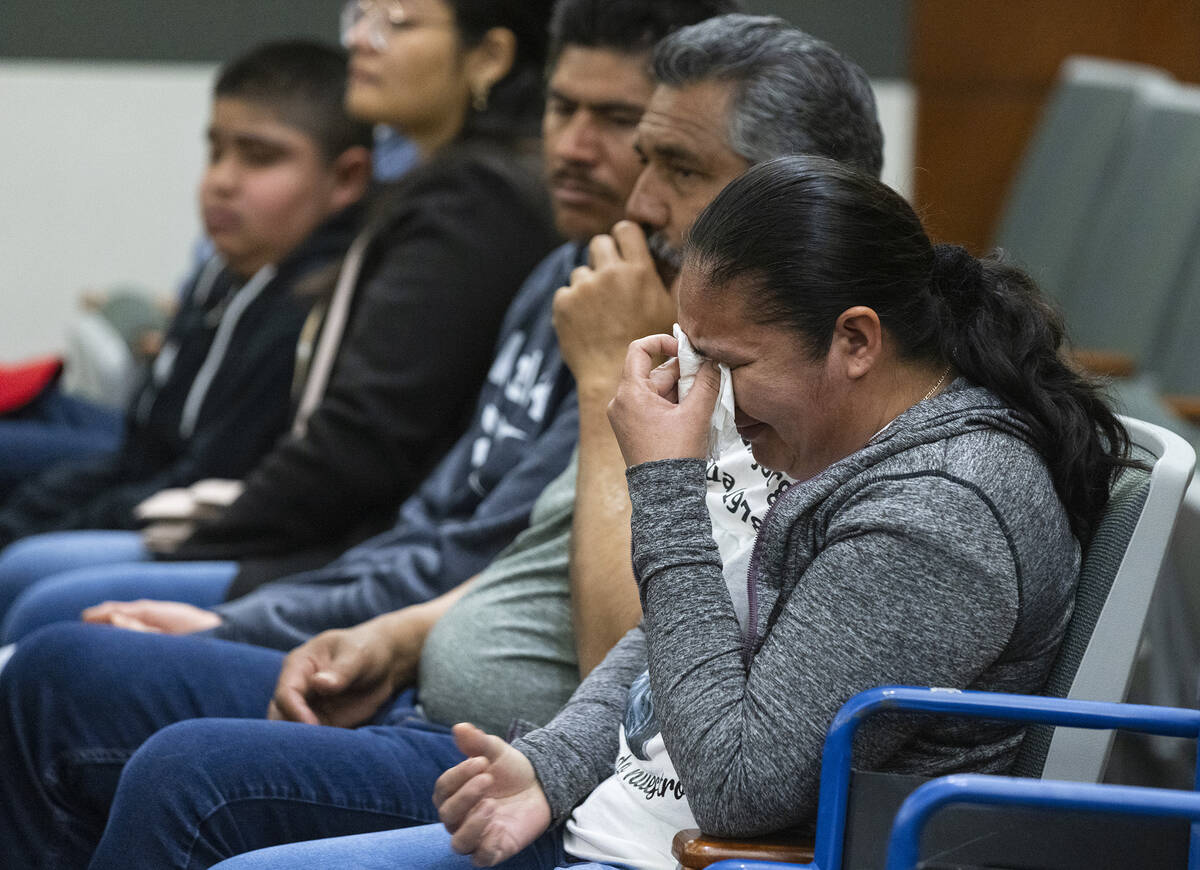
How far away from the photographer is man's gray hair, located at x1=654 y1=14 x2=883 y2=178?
1.40 meters

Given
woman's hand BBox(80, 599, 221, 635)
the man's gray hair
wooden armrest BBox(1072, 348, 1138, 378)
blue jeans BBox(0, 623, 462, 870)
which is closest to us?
blue jeans BBox(0, 623, 462, 870)

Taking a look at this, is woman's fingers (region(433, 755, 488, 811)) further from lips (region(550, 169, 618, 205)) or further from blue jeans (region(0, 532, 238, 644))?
blue jeans (region(0, 532, 238, 644))

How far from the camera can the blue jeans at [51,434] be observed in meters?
3.06

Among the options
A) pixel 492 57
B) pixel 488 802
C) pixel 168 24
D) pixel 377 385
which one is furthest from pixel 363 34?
pixel 168 24

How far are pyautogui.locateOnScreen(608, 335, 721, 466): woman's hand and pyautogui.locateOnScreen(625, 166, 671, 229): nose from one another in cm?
35

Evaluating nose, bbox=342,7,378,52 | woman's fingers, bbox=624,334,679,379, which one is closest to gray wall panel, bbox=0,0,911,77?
nose, bbox=342,7,378,52

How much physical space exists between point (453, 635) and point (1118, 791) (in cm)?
81

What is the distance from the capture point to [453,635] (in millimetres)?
1530

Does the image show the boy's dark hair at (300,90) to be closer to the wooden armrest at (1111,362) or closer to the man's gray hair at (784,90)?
the man's gray hair at (784,90)

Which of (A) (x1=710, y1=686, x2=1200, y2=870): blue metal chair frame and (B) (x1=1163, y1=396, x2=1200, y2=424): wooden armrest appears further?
(B) (x1=1163, y1=396, x2=1200, y2=424): wooden armrest

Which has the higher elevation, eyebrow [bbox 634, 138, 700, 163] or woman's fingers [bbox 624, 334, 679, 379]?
eyebrow [bbox 634, 138, 700, 163]

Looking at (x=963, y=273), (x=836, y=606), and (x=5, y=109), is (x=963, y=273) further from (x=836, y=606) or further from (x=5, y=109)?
(x=5, y=109)

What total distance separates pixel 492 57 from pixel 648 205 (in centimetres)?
96

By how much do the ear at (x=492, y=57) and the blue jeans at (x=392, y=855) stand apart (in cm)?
144
